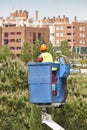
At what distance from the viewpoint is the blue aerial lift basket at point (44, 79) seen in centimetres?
670

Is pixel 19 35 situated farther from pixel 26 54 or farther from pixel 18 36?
pixel 26 54

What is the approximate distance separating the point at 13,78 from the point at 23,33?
73960 millimetres

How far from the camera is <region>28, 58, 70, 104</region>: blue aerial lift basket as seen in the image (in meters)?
6.70

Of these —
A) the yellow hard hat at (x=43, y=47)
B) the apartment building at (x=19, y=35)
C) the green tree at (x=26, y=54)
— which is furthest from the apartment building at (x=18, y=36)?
the yellow hard hat at (x=43, y=47)

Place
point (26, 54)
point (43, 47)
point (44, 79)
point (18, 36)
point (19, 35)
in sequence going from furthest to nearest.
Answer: point (18, 36)
point (19, 35)
point (26, 54)
point (43, 47)
point (44, 79)

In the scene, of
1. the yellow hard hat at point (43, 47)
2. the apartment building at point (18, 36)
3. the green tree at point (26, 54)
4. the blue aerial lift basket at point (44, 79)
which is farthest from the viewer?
the apartment building at point (18, 36)

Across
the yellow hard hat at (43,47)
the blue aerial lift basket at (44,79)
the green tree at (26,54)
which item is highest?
the green tree at (26,54)

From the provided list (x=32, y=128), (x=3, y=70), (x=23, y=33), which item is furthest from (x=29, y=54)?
(x=32, y=128)

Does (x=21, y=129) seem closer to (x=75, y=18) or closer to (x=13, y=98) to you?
(x=13, y=98)

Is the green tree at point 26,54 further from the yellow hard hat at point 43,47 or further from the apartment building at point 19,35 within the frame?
the yellow hard hat at point 43,47

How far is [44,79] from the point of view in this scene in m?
6.70

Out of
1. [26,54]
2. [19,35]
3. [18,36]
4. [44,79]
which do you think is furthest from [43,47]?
[18,36]

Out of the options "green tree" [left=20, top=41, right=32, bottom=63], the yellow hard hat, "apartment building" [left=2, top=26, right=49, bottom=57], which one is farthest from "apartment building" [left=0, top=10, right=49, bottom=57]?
the yellow hard hat

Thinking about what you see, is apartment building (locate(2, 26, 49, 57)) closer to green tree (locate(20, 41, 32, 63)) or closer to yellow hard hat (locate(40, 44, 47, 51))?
green tree (locate(20, 41, 32, 63))
